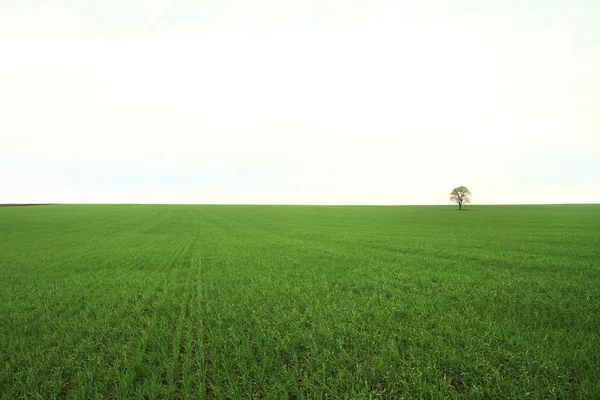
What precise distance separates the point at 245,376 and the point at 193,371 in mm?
1281

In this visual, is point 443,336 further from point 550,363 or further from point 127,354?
point 127,354

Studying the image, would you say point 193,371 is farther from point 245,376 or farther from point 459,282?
point 459,282

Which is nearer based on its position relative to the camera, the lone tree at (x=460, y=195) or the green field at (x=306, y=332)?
the green field at (x=306, y=332)

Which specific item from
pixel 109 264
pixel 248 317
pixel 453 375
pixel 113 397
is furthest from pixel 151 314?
pixel 109 264

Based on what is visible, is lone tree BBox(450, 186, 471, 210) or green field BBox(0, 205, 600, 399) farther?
lone tree BBox(450, 186, 471, 210)

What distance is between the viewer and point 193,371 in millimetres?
5422

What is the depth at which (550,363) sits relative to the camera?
498cm

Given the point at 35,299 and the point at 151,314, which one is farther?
the point at 35,299

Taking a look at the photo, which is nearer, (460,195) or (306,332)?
(306,332)

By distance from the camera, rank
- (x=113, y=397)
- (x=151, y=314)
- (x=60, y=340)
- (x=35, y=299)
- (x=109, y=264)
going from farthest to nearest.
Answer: (x=109, y=264) → (x=35, y=299) → (x=151, y=314) → (x=60, y=340) → (x=113, y=397)

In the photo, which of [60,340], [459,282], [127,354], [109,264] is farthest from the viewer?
[109,264]

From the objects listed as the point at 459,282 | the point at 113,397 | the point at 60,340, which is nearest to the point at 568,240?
the point at 459,282

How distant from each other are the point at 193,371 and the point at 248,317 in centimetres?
250

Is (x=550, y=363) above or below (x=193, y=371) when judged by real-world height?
above
